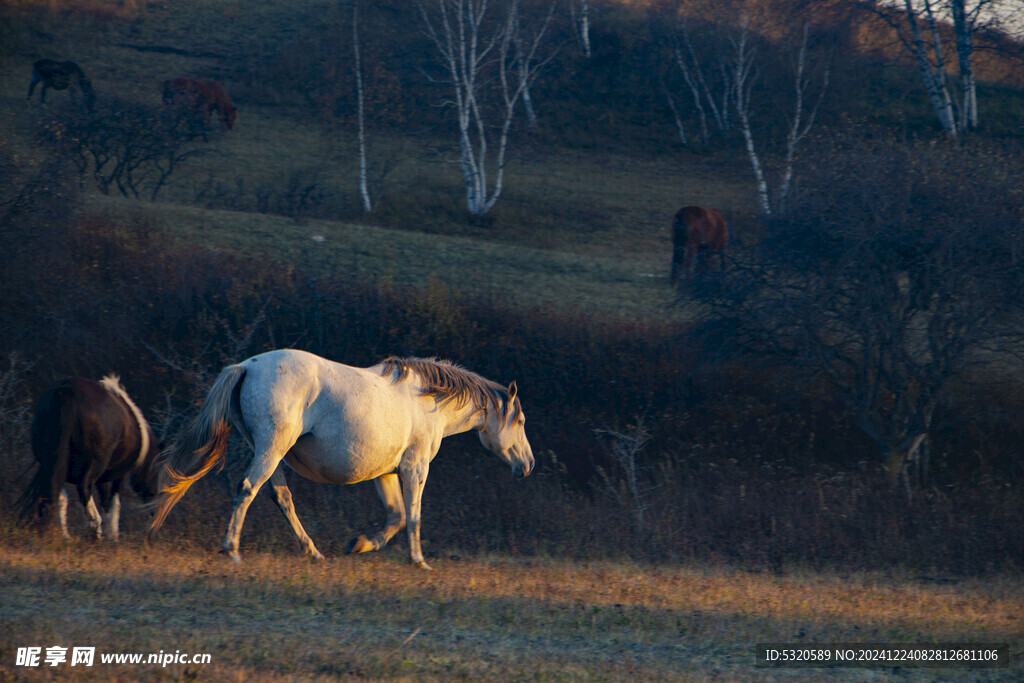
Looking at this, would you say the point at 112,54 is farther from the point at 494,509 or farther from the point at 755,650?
the point at 755,650

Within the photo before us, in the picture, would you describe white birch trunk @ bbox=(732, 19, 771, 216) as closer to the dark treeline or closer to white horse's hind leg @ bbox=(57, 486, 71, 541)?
the dark treeline

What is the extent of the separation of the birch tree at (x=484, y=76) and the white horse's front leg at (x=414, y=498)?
59.2ft

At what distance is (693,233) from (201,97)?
17220 mm

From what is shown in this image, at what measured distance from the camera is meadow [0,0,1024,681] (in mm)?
5457

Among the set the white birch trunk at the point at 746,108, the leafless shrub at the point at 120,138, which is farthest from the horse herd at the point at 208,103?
the white birch trunk at the point at 746,108

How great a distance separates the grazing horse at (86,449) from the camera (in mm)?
7266

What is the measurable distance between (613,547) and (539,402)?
503 centimetres

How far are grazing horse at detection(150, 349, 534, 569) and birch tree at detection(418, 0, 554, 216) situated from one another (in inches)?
700

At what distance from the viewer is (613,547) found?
9.69 meters

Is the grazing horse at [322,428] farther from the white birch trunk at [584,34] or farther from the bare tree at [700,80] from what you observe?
the white birch trunk at [584,34]

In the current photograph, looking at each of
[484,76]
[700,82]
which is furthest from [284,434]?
[700,82]

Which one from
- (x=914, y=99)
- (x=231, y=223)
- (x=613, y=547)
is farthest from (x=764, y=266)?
(x=914, y=99)

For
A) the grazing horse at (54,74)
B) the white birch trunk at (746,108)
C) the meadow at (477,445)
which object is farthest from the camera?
the grazing horse at (54,74)

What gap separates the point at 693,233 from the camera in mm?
19109
